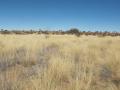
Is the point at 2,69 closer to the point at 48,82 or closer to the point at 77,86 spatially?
the point at 48,82

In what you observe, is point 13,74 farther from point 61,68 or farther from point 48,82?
point 48,82

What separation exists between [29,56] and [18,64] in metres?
0.69

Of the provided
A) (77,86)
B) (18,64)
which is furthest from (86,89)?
(18,64)

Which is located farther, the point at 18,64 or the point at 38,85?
the point at 18,64

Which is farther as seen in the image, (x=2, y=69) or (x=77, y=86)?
(x=2, y=69)

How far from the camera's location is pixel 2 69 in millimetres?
6117

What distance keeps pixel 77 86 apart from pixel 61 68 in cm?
152

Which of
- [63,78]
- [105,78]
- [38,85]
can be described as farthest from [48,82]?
[105,78]

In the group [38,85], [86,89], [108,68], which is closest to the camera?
[38,85]

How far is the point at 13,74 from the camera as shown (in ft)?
17.8

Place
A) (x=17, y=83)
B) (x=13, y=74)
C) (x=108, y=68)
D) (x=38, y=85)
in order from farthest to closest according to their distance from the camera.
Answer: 1. (x=108, y=68)
2. (x=13, y=74)
3. (x=17, y=83)
4. (x=38, y=85)

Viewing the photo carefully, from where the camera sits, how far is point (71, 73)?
18.8 ft

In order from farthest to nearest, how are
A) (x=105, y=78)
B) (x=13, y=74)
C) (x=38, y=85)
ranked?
1. (x=105, y=78)
2. (x=13, y=74)
3. (x=38, y=85)

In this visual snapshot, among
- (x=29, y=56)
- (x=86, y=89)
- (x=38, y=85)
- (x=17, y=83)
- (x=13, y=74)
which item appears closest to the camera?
(x=38, y=85)
